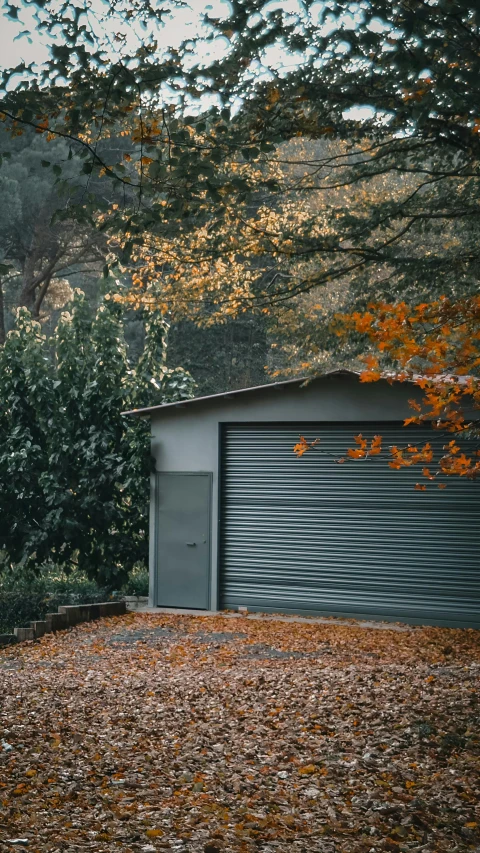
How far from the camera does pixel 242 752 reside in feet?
20.8

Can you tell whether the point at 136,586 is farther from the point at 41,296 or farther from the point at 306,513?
the point at 41,296

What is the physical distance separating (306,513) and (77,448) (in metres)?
4.23

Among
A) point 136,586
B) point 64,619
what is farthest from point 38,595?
point 64,619

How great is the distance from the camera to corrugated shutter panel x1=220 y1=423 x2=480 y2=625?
1320 centimetres

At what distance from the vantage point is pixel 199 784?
5.61 metres

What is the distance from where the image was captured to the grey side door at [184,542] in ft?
48.5

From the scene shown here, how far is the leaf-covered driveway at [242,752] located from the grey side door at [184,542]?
3.96 m

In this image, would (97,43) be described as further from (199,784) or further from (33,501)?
(33,501)

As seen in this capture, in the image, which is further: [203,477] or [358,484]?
[203,477]

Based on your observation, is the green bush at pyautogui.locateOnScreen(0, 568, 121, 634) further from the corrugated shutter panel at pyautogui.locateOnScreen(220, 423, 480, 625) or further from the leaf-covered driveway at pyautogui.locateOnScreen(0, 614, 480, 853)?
the leaf-covered driveway at pyautogui.locateOnScreen(0, 614, 480, 853)

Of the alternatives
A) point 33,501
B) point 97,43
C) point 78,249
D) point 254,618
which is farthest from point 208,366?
point 97,43

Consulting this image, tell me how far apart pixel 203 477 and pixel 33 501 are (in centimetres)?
322

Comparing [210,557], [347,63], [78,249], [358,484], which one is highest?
[78,249]

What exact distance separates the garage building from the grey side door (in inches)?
0.7
